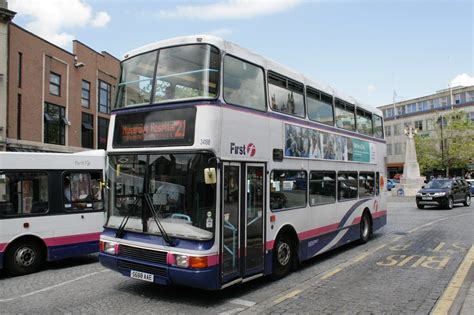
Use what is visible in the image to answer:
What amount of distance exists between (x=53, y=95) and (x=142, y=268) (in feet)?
85.8

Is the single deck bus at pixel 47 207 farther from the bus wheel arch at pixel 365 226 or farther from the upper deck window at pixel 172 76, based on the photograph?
the bus wheel arch at pixel 365 226

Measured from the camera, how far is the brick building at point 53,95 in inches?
1009

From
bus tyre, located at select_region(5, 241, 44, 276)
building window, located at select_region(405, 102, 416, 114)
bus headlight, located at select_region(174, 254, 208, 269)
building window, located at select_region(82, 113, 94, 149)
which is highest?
building window, located at select_region(405, 102, 416, 114)

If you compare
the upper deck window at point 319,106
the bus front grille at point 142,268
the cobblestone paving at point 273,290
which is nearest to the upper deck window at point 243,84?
the upper deck window at point 319,106

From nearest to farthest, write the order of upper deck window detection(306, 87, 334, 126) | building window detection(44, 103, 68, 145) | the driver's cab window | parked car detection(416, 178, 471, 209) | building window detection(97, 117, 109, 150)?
upper deck window detection(306, 87, 334, 126)
the driver's cab window
parked car detection(416, 178, 471, 209)
building window detection(44, 103, 68, 145)
building window detection(97, 117, 109, 150)

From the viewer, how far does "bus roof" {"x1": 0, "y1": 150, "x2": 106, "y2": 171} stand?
855 centimetres

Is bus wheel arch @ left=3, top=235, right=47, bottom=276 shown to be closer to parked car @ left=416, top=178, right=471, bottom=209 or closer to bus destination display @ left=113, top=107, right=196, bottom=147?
bus destination display @ left=113, top=107, right=196, bottom=147

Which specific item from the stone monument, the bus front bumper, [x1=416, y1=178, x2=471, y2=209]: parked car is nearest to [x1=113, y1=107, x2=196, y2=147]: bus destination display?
the bus front bumper

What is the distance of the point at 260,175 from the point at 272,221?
88cm

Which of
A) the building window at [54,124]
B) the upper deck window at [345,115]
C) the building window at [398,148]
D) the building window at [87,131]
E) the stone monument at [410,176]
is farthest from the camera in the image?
the building window at [398,148]

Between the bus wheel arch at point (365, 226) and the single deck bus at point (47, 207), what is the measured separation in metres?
6.97

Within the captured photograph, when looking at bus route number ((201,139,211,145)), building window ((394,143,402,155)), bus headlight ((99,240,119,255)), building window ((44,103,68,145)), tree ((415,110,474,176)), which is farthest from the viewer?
building window ((394,143,402,155))

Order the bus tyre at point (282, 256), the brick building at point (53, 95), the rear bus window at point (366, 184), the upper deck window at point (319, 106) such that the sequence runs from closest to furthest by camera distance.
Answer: the bus tyre at point (282, 256)
the upper deck window at point (319, 106)
the rear bus window at point (366, 184)
the brick building at point (53, 95)

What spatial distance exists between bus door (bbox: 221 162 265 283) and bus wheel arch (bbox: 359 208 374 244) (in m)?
5.52
